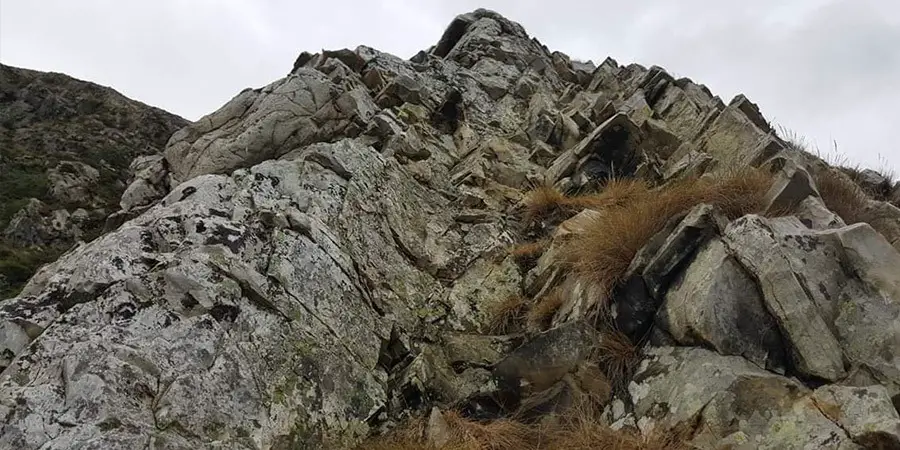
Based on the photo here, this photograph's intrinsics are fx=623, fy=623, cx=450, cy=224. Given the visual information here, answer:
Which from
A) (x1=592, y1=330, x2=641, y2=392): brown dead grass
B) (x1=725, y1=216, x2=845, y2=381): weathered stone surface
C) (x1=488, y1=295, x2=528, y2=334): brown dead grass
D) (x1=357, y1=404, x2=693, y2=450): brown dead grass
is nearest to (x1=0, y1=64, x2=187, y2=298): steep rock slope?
(x1=488, y1=295, x2=528, y2=334): brown dead grass

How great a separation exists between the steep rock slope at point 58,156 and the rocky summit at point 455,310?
557 inches

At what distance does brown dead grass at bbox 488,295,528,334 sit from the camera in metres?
8.56

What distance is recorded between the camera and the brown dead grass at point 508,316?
8562 millimetres

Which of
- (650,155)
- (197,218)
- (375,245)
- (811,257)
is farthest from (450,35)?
(811,257)

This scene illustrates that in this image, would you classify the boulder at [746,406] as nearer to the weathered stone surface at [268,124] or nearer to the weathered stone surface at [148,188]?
the weathered stone surface at [268,124]

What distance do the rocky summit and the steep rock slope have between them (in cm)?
1414

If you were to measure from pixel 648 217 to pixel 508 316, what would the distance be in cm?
234

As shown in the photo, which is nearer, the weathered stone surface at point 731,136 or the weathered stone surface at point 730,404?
the weathered stone surface at point 730,404

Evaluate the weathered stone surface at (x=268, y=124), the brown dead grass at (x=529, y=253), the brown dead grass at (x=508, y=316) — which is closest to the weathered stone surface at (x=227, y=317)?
the brown dead grass at (x=529, y=253)

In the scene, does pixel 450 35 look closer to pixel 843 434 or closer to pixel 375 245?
pixel 375 245

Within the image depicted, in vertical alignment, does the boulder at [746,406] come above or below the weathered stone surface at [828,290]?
below

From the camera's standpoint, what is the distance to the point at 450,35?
76.9 feet

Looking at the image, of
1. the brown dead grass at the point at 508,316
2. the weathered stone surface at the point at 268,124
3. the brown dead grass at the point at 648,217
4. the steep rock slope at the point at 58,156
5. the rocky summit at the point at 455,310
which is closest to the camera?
the rocky summit at the point at 455,310

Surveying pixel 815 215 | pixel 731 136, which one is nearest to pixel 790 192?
pixel 815 215
